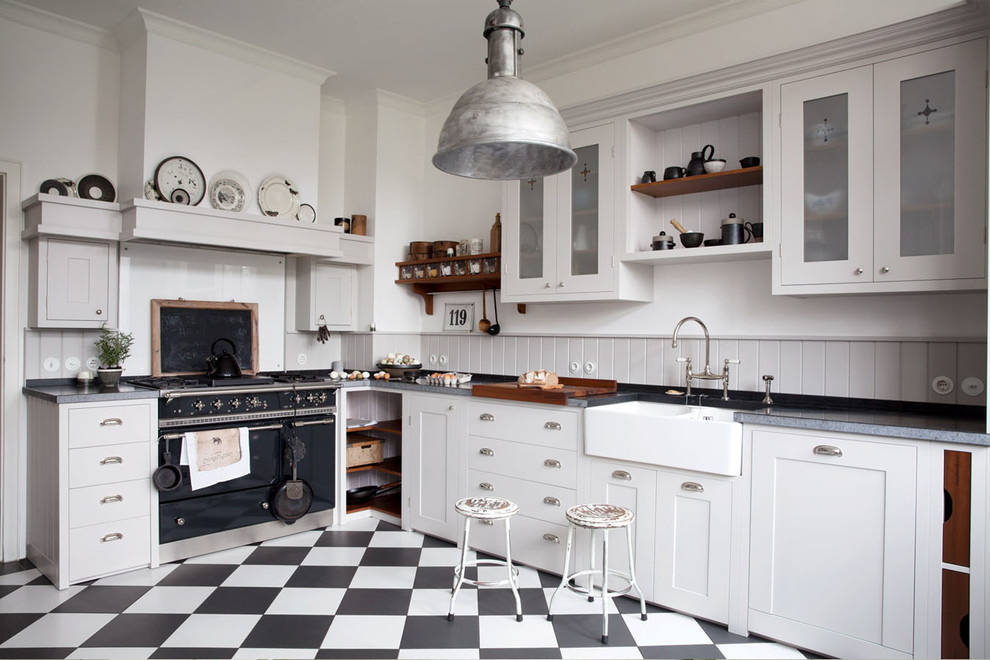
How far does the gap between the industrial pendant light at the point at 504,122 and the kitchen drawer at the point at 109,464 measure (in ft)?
7.69

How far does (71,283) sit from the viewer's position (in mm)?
3318

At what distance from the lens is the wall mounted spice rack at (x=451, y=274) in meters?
4.06

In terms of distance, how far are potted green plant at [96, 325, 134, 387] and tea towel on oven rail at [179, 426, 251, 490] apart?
1.74ft

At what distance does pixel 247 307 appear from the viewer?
413 centimetres

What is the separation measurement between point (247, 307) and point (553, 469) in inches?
90.9

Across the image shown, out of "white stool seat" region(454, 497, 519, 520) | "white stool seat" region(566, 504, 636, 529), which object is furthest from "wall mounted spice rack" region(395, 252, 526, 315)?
"white stool seat" region(566, 504, 636, 529)

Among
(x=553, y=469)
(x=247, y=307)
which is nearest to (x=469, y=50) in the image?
(x=247, y=307)

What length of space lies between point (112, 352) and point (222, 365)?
57cm

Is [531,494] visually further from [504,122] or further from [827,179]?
[504,122]

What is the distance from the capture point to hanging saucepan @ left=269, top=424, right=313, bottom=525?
3613 millimetres

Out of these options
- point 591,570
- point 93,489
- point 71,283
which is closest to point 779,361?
point 591,570

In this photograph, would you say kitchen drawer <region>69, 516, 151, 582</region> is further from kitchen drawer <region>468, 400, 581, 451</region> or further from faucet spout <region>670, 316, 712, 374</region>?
faucet spout <region>670, 316, 712, 374</region>

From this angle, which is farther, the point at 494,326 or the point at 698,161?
the point at 494,326

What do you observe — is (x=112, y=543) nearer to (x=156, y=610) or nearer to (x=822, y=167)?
(x=156, y=610)
